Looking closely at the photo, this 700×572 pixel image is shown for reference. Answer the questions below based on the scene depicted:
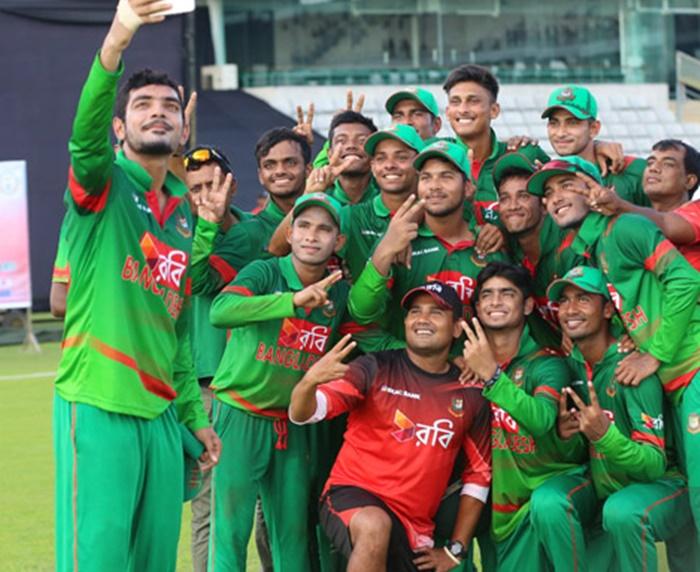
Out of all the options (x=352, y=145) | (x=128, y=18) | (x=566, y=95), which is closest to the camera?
(x=128, y=18)

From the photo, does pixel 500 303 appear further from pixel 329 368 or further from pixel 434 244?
pixel 329 368

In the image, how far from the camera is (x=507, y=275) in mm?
6148

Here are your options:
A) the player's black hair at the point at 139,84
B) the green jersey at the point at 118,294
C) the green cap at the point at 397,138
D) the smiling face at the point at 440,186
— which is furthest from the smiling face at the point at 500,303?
the player's black hair at the point at 139,84

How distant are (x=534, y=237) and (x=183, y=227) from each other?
2015 mm

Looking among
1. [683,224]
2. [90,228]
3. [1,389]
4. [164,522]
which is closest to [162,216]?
[90,228]

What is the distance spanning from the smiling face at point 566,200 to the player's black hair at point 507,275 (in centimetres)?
31

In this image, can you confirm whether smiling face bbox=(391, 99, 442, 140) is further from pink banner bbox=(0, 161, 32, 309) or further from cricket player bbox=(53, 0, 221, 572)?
pink banner bbox=(0, 161, 32, 309)

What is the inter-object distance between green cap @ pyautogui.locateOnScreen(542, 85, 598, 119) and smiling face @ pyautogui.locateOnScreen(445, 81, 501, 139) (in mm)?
318

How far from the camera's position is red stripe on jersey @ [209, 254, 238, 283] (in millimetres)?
6754

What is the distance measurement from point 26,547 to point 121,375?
3.33 metres

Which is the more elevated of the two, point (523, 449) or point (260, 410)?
point (260, 410)

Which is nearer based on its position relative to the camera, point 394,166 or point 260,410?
point 260,410

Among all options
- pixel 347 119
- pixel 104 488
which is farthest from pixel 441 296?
pixel 104 488

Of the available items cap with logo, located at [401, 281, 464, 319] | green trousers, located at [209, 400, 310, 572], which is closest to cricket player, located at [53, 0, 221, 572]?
green trousers, located at [209, 400, 310, 572]
